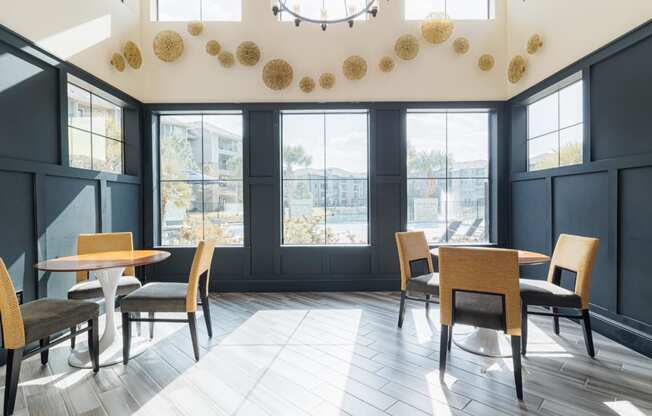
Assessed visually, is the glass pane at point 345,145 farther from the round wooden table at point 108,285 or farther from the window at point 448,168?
the round wooden table at point 108,285

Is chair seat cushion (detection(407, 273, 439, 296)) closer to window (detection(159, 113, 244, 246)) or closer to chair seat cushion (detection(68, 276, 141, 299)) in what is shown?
window (detection(159, 113, 244, 246))

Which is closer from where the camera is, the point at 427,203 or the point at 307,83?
the point at 307,83

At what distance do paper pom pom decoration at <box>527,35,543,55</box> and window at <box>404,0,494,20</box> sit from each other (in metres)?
0.88

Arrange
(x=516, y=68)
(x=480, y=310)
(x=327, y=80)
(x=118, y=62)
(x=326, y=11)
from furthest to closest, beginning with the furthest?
(x=327, y=80) → (x=516, y=68) → (x=118, y=62) → (x=326, y=11) → (x=480, y=310)

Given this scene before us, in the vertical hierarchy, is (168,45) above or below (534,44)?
above

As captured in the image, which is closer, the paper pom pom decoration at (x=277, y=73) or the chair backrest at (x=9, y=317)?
the chair backrest at (x=9, y=317)

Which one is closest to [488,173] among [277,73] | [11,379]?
[277,73]

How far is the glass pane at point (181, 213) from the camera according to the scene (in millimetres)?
4371

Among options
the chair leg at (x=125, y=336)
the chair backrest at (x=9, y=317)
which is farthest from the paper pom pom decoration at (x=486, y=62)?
the chair backrest at (x=9, y=317)

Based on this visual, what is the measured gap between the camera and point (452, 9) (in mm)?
4254

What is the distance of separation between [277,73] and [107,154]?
226 centimetres

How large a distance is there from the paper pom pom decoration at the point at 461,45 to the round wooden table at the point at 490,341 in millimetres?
2808

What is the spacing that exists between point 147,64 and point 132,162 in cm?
130

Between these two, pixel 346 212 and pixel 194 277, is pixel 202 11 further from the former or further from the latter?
pixel 194 277
